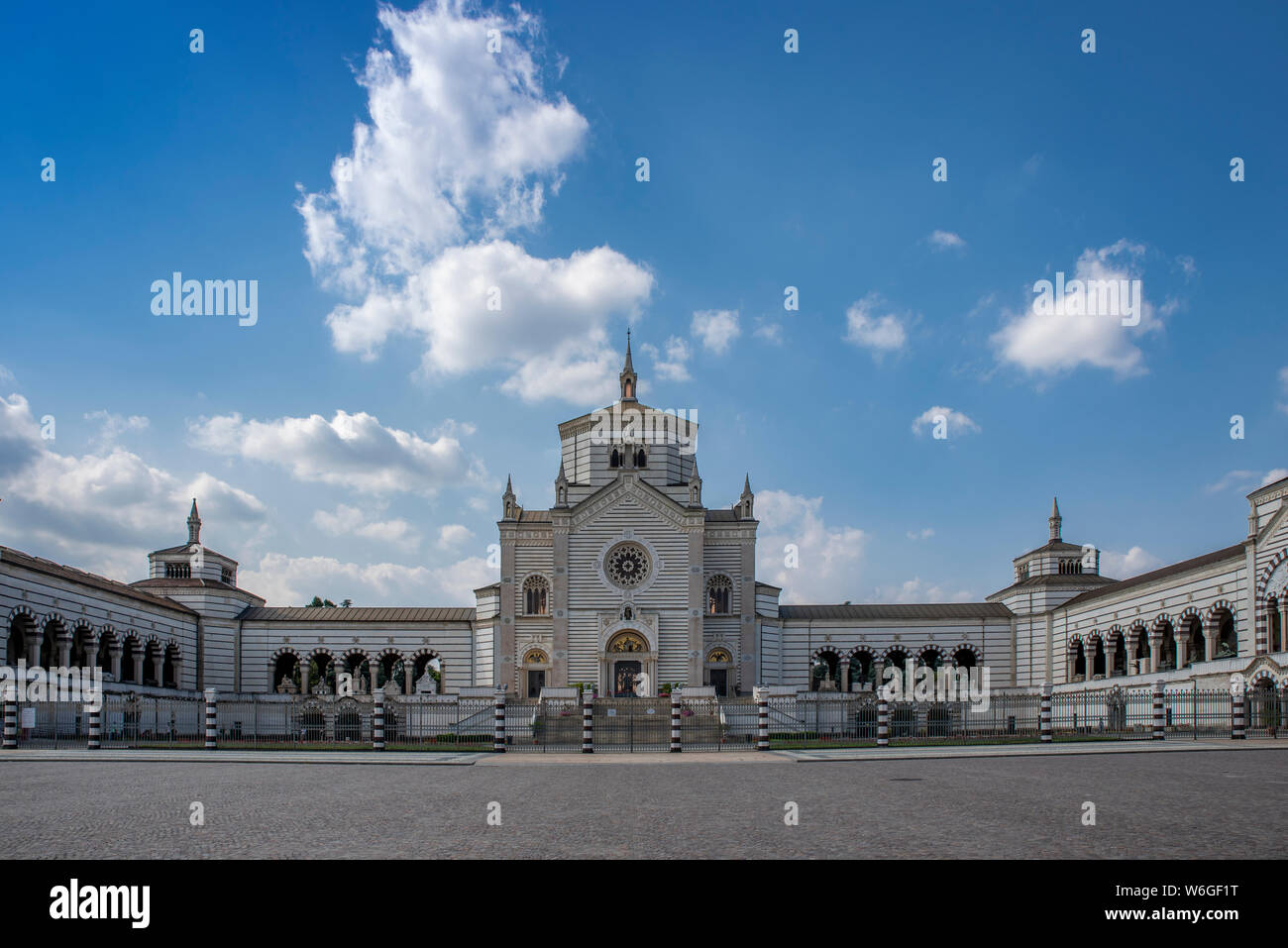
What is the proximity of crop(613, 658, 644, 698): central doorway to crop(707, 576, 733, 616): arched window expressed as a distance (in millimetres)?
5028

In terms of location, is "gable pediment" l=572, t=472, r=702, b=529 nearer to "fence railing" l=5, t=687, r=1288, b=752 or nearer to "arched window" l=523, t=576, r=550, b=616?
"arched window" l=523, t=576, r=550, b=616

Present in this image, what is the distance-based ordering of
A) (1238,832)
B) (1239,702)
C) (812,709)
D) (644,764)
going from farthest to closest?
(812,709)
(1239,702)
(644,764)
(1238,832)

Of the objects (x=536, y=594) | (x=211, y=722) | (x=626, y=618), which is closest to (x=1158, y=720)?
(x=211, y=722)

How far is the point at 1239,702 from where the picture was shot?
2884 centimetres

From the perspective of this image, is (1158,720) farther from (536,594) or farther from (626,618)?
(536,594)

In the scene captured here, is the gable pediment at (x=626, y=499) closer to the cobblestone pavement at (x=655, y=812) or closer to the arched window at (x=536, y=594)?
the arched window at (x=536, y=594)

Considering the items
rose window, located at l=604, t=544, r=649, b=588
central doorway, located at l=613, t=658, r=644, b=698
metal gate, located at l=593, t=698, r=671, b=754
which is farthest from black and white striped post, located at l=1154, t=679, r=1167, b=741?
rose window, located at l=604, t=544, r=649, b=588

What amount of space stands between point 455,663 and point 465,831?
50.1 meters

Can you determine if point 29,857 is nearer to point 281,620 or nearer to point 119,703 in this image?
point 119,703

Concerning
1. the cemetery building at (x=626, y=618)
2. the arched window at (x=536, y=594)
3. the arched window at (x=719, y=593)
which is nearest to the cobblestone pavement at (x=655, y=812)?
the cemetery building at (x=626, y=618)

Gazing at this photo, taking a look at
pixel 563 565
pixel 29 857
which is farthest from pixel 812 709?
pixel 29 857

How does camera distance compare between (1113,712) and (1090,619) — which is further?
(1090,619)

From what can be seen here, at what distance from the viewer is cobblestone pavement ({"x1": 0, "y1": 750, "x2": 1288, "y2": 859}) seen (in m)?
8.31

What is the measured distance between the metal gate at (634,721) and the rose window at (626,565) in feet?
26.8
